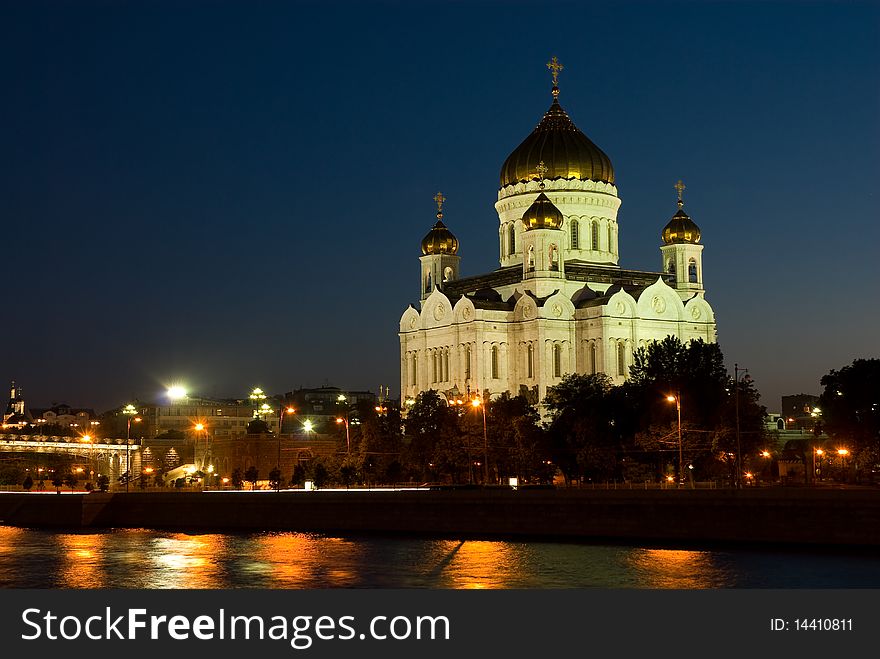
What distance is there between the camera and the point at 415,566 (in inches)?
2037

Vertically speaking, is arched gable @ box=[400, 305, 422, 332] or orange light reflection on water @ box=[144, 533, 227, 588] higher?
arched gable @ box=[400, 305, 422, 332]

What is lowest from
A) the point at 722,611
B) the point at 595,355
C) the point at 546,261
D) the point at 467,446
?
the point at 722,611

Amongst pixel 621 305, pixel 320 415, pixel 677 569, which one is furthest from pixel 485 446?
pixel 320 415

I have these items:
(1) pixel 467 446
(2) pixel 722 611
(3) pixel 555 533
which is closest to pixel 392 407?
(1) pixel 467 446

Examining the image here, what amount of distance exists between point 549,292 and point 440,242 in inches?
545

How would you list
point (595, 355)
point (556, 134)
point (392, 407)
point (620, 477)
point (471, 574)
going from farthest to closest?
1. point (556, 134)
2. point (595, 355)
3. point (392, 407)
4. point (620, 477)
5. point (471, 574)

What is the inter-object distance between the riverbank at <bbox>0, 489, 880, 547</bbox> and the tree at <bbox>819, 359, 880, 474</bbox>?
2130 centimetres

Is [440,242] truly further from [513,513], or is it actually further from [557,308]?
[513,513]

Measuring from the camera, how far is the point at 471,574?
48.7m

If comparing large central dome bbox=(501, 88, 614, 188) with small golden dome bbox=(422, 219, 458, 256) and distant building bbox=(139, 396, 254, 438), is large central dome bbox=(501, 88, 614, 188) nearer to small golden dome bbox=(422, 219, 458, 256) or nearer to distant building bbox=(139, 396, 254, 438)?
small golden dome bbox=(422, 219, 458, 256)

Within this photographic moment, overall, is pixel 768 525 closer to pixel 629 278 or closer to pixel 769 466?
pixel 769 466

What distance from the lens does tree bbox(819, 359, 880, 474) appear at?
74750mm

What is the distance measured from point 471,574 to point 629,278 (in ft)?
196

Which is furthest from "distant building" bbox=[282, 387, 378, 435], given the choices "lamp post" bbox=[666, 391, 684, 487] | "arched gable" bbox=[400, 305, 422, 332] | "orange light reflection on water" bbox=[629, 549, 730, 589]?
"orange light reflection on water" bbox=[629, 549, 730, 589]
